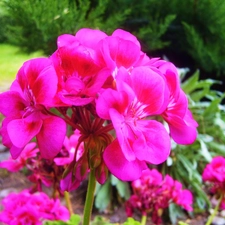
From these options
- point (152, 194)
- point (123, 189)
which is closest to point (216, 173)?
point (152, 194)

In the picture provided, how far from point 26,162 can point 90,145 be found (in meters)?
0.75

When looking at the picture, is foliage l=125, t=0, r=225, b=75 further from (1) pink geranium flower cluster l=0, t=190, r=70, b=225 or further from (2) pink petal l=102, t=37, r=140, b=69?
(2) pink petal l=102, t=37, r=140, b=69

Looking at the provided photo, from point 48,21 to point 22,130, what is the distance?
2665 mm

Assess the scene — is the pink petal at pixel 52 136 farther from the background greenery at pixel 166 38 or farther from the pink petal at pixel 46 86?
the background greenery at pixel 166 38

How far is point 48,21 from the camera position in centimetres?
328

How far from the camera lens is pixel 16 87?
786mm

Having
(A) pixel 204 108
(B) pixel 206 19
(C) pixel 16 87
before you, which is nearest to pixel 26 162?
(C) pixel 16 87

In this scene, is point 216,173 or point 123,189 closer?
point 216,173

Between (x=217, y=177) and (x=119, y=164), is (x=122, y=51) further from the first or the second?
(x=217, y=177)

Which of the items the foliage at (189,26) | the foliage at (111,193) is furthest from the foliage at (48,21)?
the foliage at (111,193)

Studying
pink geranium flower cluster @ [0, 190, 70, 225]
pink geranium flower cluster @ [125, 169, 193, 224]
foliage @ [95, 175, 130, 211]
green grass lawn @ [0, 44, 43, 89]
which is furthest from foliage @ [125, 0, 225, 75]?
pink geranium flower cluster @ [0, 190, 70, 225]

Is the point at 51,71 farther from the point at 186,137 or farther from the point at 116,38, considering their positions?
the point at 186,137

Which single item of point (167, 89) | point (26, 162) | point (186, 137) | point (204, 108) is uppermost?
point (167, 89)

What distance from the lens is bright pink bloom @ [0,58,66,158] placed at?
0.70 metres
